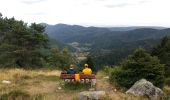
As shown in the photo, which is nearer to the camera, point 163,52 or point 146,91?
point 146,91

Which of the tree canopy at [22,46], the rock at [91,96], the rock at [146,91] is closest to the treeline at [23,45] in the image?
the tree canopy at [22,46]

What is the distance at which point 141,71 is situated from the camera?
15797 mm

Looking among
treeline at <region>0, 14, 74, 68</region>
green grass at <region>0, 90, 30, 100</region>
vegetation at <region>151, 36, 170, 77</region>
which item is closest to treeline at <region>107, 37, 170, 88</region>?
green grass at <region>0, 90, 30, 100</region>

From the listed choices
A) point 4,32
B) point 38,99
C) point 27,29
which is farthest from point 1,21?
point 38,99

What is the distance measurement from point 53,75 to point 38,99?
26.0 ft

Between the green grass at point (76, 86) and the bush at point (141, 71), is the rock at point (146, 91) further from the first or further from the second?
the green grass at point (76, 86)

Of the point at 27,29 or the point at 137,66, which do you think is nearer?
the point at 137,66

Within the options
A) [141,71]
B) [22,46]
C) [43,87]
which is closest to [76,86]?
[43,87]

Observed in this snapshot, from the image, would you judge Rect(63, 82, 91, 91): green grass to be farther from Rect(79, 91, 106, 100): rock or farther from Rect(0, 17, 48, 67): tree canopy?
Rect(0, 17, 48, 67): tree canopy

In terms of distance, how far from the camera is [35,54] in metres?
38.1

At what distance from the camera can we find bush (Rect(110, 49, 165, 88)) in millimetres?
15578

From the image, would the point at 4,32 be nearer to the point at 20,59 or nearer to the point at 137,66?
the point at 20,59

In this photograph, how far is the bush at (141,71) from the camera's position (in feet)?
51.1

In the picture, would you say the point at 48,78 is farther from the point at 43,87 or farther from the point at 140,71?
the point at 140,71
